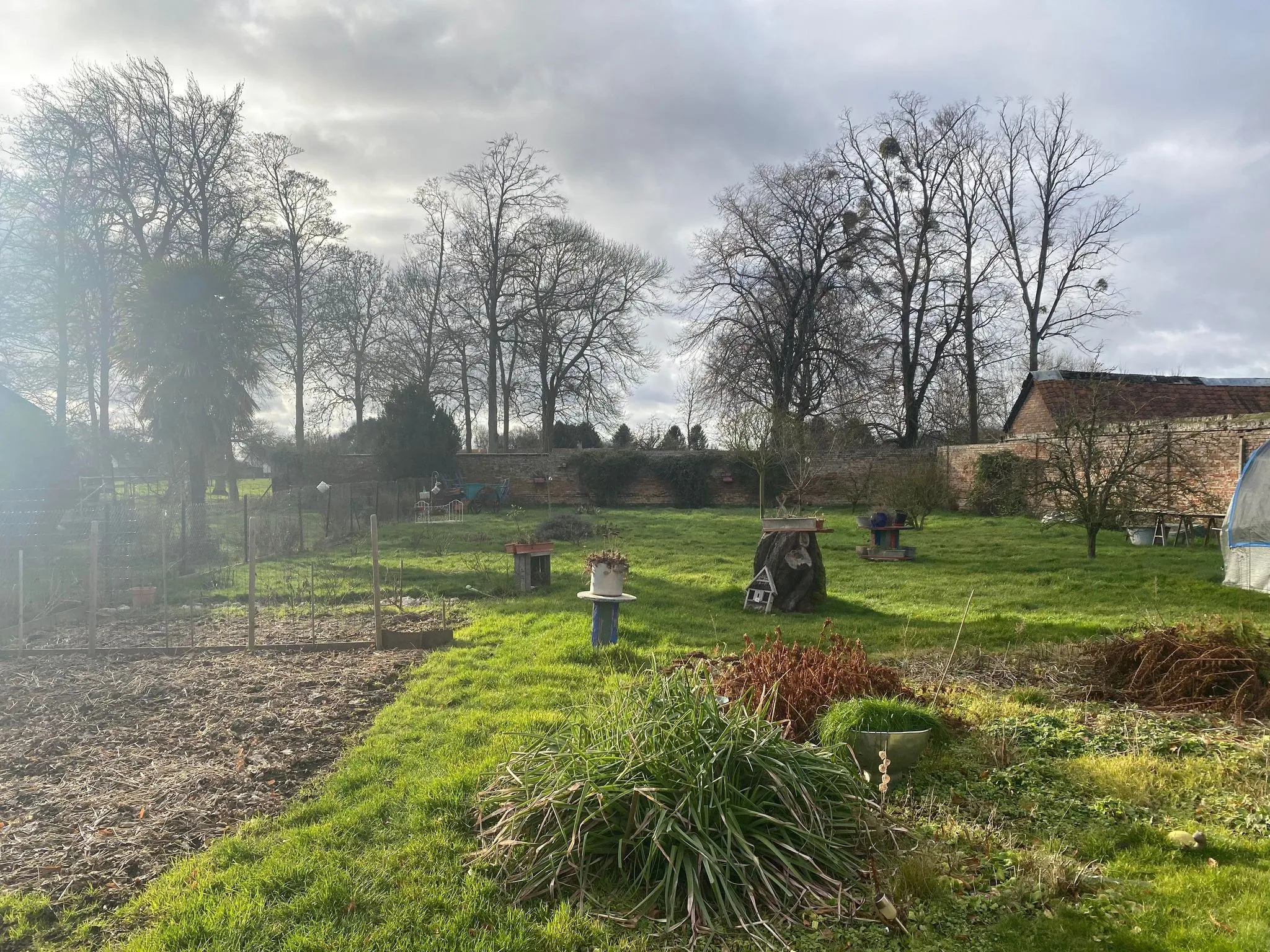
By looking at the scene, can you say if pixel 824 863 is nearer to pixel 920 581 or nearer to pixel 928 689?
pixel 928 689

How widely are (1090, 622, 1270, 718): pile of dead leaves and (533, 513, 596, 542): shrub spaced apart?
38.0 ft

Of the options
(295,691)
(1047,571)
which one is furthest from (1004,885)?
(1047,571)

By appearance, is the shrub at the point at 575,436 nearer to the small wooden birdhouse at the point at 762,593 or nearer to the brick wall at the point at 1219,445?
the brick wall at the point at 1219,445

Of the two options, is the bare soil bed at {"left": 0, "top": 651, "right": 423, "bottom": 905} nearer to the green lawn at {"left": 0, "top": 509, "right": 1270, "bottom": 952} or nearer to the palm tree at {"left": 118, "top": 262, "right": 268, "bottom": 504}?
the green lawn at {"left": 0, "top": 509, "right": 1270, "bottom": 952}

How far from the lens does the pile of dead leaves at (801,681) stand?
13.1 feet

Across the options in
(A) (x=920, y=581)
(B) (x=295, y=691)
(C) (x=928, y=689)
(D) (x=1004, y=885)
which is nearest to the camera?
(D) (x=1004, y=885)

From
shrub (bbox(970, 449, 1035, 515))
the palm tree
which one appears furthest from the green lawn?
shrub (bbox(970, 449, 1035, 515))

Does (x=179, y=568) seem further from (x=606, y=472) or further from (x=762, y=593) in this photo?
(x=606, y=472)

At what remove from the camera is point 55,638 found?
25.4ft

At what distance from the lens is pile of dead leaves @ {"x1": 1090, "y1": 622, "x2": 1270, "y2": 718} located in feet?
15.4

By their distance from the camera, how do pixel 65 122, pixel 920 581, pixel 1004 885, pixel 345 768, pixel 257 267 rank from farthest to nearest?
pixel 257 267
pixel 65 122
pixel 920 581
pixel 345 768
pixel 1004 885

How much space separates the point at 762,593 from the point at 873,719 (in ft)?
16.2

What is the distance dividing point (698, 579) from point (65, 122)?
63.7ft

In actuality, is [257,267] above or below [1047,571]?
above
